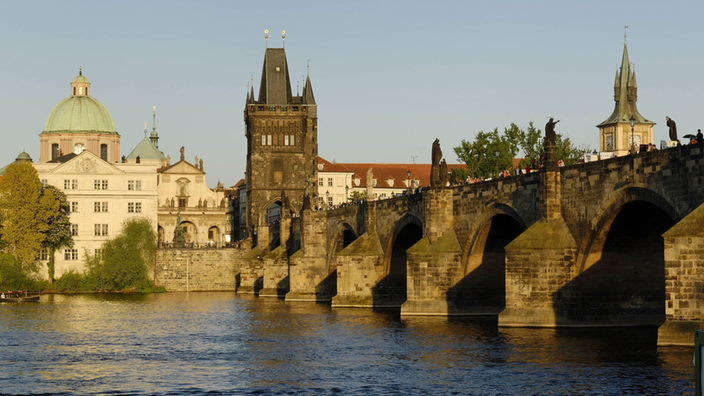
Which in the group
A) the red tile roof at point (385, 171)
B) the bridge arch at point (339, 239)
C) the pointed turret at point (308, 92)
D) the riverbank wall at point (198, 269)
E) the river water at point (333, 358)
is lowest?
the river water at point (333, 358)

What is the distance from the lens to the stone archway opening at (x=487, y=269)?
52.7m

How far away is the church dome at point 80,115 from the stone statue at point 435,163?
8905 cm

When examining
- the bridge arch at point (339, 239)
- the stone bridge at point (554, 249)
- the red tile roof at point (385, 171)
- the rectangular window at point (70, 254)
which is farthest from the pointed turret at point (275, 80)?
the stone bridge at point (554, 249)

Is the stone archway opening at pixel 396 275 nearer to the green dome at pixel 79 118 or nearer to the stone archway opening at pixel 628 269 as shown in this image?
the stone archway opening at pixel 628 269

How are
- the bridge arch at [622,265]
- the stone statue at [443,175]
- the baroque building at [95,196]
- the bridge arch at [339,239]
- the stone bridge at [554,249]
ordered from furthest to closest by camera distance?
the baroque building at [95,196] < the bridge arch at [339,239] < the stone statue at [443,175] < the bridge arch at [622,265] < the stone bridge at [554,249]

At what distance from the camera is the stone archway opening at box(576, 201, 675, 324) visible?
135 ft

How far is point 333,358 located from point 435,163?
20.8 meters

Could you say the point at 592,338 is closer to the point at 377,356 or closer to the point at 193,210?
the point at 377,356

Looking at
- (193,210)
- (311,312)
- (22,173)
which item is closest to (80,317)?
(311,312)

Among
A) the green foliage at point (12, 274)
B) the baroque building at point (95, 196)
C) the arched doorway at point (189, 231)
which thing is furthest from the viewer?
the arched doorway at point (189, 231)

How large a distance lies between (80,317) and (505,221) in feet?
86.3

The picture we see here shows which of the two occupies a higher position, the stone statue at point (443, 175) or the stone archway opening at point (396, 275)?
the stone statue at point (443, 175)

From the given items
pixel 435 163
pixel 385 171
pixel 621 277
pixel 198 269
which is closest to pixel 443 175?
pixel 435 163

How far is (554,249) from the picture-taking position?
4309 cm
